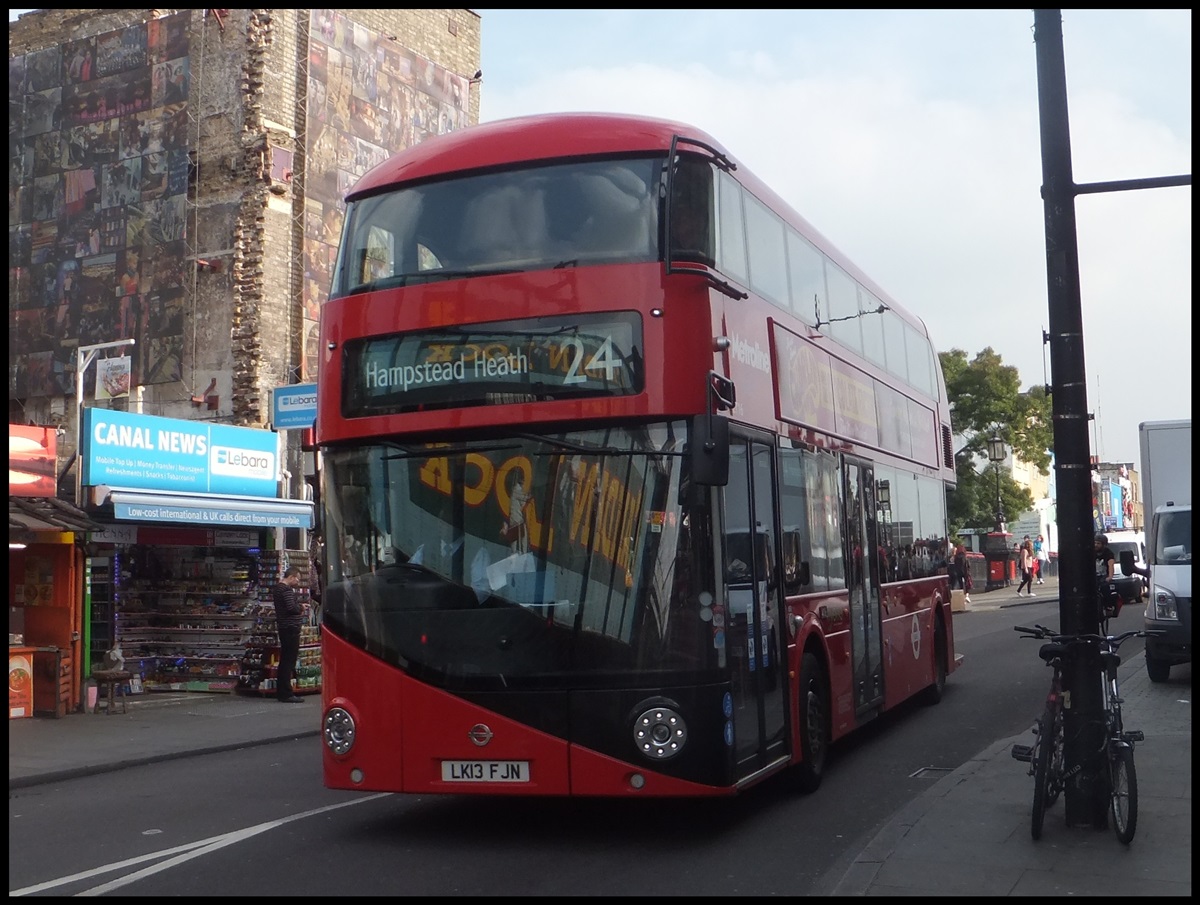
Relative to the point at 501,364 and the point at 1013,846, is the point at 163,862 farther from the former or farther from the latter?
the point at 1013,846

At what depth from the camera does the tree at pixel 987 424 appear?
58000mm

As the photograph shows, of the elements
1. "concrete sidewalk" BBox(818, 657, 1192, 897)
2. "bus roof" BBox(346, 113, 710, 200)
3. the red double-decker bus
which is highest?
"bus roof" BBox(346, 113, 710, 200)

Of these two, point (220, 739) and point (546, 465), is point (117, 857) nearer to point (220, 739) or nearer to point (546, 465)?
point (546, 465)

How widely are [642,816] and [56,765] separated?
21.7 feet

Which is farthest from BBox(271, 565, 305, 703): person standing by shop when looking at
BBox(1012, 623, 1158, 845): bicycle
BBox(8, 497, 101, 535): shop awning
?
BBox(1012, 623, 1158, 845): bicycle

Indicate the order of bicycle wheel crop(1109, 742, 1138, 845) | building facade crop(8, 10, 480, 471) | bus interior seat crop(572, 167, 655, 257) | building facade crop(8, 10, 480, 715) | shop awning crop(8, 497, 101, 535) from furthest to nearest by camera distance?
1. building facade crop(8, 10, 480, 471)
2. building facade crop(8, 10, 480, 715)
3. shop awning crop(8, 497, 101, 535)
4. bus interior seat crop(572, 167, 655, 257)
5. bicycle wheel crop(1109, 742, 1138, 845)

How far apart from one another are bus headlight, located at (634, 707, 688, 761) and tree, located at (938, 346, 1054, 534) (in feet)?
169

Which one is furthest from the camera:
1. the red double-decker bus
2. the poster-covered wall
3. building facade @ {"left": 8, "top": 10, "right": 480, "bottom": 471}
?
the poster-covered wall

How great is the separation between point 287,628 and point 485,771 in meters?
11.1

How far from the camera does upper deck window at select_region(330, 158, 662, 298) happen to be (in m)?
8.61

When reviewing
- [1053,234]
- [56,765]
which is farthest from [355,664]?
[56,765]

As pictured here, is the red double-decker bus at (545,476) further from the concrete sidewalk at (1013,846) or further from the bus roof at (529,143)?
the concrete sidewalk at (1013,846)

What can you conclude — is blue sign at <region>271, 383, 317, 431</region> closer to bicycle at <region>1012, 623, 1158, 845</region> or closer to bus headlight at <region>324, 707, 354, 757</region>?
bus headlight at <region>324, 707, 354, 757</region>

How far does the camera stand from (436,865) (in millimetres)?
7969
